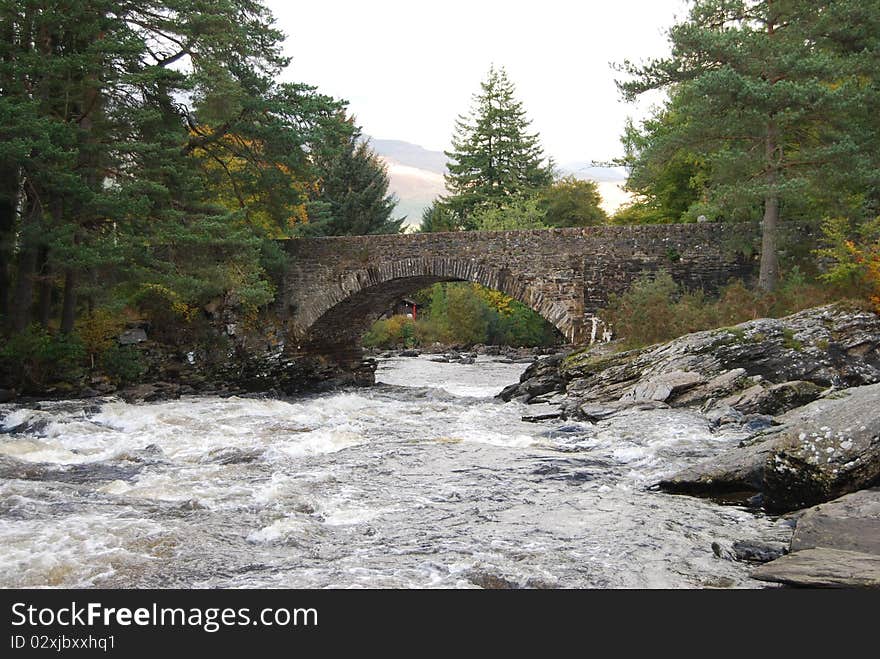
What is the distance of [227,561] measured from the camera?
19.2 feet

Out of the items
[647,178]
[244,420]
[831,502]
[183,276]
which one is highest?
[647,178]

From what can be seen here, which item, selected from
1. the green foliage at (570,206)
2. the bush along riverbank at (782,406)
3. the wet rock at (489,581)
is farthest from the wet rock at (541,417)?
the green foliage at (570,206)

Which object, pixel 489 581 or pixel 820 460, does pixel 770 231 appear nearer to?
pixel 820 460

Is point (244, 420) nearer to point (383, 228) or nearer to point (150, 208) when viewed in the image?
point (150, 208)

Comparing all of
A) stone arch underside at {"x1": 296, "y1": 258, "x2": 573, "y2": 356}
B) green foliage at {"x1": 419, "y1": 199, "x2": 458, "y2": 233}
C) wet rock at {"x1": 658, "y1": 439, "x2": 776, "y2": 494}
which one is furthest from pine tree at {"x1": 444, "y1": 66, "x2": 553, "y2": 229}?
wet rock at {"x1": 658, "y1": 439, "x2": 776, "y2": 494}

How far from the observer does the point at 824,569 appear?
15.8ft

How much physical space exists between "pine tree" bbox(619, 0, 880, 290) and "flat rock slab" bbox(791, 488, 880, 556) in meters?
11.0

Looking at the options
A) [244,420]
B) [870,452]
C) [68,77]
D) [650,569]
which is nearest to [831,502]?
[870,452]

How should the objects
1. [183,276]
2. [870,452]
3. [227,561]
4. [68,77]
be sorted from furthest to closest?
[183,276]
[68,77]
[870,452]
[227,561]

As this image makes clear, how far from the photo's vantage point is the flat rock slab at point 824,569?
458cm

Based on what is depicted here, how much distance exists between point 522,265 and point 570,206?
91.1 feet

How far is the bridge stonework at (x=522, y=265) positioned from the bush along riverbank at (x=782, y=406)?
6.17ft

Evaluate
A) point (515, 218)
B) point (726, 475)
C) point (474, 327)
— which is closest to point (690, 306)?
point (726, 475)

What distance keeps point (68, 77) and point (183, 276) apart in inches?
190
